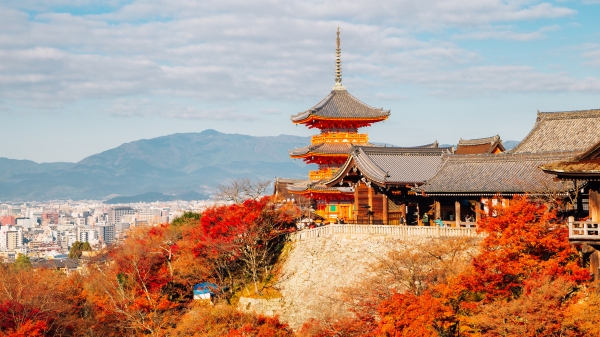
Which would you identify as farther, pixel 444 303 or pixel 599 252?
pixel 444 303

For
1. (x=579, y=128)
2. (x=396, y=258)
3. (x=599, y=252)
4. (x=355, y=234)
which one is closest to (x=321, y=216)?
A: (x=355, y=234)

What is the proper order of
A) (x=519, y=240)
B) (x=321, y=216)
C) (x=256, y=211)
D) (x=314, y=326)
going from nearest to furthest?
(x=519, y=240)
(x=314, y=326)
(x=256, y=211)
(x=321, y=216)

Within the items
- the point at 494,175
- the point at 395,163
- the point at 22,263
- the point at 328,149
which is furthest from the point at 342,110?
the point at 22,263

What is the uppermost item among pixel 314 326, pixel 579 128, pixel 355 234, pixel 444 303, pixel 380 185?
pixel 579 128

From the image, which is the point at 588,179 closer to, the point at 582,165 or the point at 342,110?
the point at 582,165

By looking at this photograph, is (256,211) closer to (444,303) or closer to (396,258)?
(396,258)

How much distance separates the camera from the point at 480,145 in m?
47.4

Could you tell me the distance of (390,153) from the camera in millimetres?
38469

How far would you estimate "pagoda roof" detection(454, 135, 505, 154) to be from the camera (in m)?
44.5

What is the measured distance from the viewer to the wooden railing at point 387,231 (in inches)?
1125

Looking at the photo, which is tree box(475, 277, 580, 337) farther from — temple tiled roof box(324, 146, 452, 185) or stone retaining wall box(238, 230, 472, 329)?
temple tiled roof box(324, 146, 452, 185)

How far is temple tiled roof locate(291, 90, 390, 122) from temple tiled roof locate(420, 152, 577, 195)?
12.3 m

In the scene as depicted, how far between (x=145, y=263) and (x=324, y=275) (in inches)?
599

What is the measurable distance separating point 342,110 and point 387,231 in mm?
17873
